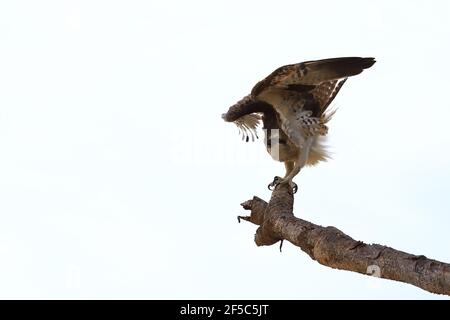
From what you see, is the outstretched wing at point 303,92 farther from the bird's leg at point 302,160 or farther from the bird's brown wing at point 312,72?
the bird's leg at point 302,160

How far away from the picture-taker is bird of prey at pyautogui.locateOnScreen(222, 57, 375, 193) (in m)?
7.46

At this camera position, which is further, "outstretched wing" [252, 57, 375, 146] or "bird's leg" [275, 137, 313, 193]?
"bird's leg" [275, 137, 313, 193]

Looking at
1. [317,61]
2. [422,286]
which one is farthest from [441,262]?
[317,61]

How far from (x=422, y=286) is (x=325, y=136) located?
13.9 feet

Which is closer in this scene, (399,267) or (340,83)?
(399,267)

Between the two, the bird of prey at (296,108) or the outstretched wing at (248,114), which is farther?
the outstretched wing at (248,114)

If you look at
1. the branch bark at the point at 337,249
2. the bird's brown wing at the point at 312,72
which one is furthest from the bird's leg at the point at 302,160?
the bird's brown wing at the point at 312,72

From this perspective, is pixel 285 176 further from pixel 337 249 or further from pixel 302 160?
pixel 337 249

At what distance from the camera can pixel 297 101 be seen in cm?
834

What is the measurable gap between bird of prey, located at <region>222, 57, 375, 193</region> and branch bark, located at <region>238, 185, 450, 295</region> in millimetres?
917

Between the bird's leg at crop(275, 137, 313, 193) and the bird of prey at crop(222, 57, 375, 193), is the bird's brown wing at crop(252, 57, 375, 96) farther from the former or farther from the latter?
the bird's leg at crop(275, 137, 313, 193)

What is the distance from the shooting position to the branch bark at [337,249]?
189 inches

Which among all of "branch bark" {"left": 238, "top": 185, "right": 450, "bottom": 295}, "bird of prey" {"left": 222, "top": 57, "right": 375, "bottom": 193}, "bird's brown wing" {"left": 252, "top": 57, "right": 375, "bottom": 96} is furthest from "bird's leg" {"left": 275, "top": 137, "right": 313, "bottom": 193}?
"bird's brown wing" {"left": 252, "top": 57, "right": 375, "bottom": 96}

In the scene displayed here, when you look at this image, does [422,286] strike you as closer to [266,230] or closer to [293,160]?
[266,230]
